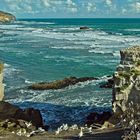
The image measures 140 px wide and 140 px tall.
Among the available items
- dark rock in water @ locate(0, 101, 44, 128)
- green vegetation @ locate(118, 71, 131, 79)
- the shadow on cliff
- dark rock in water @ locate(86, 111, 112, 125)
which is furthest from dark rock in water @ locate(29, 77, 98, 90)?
green vegetation @ locate(118, 71, 131, 79)

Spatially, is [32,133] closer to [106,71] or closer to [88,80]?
[88,80]

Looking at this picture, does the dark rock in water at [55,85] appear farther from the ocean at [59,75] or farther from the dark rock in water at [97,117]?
the dark rock in water at [97,117]

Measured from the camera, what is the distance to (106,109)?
3562cm

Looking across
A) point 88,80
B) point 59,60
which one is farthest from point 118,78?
point 59,60

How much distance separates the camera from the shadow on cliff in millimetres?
33406

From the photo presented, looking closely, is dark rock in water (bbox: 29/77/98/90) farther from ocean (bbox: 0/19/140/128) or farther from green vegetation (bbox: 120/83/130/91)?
green vegetation (bbox: 120/83/130/91)

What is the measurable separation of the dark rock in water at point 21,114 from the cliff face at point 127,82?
6.01 meters

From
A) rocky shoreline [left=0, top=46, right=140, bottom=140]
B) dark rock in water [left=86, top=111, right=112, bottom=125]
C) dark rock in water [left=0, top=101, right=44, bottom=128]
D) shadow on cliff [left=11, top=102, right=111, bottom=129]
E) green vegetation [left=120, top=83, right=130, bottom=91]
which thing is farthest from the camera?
shadow on cliff [left=11, top=102, right=111, bottom=129]

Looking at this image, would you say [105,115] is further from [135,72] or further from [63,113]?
[135,72]

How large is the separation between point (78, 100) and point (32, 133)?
42.7 feet

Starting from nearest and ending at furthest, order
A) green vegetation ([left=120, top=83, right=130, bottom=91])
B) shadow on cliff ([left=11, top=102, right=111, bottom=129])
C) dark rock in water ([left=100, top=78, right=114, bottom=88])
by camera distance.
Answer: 1. green vegetation ([left=120, top=83, right=130, bottom=91])
2. shadow on cliff ([left=11, top=102, right=111, bottom=129])
3. dark rock in water ([left=100, top=78, right=114, bottom=88])

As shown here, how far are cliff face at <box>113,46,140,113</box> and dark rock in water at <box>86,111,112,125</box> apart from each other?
247 cm

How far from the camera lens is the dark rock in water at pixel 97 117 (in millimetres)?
30500

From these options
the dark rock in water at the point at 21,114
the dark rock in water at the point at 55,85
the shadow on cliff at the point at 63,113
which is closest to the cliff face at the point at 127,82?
the shadow on cliff at the point at 63,113
